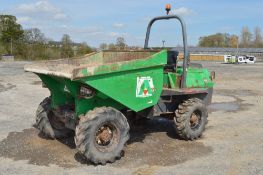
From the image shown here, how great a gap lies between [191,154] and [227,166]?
2.47 ft

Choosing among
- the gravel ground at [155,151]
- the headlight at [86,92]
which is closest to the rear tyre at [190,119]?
the gravel ground at [155,151]

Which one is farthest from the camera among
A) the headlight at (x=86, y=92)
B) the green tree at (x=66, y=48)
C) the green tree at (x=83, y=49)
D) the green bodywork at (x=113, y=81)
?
the green tree at (x=66, y=48)

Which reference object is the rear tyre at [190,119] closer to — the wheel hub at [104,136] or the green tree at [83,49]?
the wheel hub at [104,136]

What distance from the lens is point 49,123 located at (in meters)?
7.32

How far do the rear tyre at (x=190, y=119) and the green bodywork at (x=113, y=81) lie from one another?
0.40 metres

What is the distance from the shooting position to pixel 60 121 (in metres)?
7.38

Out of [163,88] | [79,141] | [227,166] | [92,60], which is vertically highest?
[92,60]

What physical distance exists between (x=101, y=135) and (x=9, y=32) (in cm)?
4845

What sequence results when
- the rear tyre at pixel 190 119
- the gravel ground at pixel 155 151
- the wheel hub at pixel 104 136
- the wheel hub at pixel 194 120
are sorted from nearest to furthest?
the gravel ground at pixel 155 151
the wheel hub at pixel 104 136
the rear tyre at pixel 190 119
the wheel hub at pixel 194 120

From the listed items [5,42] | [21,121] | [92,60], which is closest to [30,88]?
[21,121]

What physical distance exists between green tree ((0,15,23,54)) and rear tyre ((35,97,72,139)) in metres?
45.9

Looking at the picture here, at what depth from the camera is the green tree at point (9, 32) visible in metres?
51.0

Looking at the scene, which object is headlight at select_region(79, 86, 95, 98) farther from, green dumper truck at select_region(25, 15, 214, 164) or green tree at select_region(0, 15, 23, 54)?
green tree at select_region(0, 15, 23, 54)

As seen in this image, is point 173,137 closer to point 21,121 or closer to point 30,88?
point 21,121
